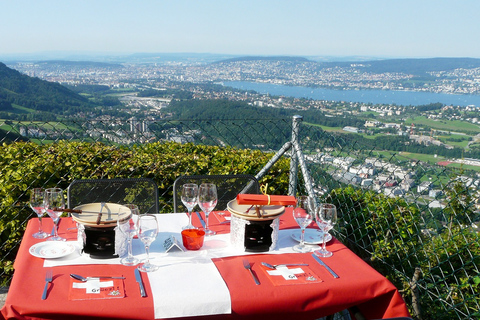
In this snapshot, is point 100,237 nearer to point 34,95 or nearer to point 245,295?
point 245,295

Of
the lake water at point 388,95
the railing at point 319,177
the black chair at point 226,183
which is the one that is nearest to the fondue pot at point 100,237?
the black chair at point 226,183

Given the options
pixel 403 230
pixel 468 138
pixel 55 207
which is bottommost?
pixel 468 138

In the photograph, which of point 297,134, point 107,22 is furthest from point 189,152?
point 107,22

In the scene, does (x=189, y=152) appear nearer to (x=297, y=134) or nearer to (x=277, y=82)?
A: (x=297, y=134)

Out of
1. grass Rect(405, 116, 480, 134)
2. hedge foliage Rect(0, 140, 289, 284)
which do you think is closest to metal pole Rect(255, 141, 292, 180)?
hedge foliage Rect(0, 140, 289, 284)

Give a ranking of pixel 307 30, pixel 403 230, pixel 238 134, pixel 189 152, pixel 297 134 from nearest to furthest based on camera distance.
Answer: pixel 403 230
pixel 297 134
pixel 238 134
pixel 189 152
pixel 307 30

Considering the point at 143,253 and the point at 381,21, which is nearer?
the point at 143,253

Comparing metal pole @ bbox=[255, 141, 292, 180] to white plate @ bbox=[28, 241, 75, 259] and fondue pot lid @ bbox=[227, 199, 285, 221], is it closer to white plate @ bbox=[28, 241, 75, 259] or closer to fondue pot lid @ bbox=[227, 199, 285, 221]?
fondue pot lid @ bbox=[227, 199, 285, 221]
